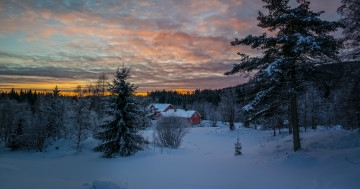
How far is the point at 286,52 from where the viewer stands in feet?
32.9

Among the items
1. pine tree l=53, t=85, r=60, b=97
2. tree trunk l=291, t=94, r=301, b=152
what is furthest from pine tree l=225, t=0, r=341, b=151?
pine tree l=53, t=85, r=60, b=97

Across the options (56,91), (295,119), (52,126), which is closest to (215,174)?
(295,119)

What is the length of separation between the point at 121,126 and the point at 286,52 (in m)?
12.2

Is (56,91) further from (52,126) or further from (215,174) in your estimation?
(215,174)

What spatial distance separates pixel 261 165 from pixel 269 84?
4.63 metres

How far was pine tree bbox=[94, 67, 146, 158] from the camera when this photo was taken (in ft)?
43.1

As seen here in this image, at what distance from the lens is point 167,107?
230ft

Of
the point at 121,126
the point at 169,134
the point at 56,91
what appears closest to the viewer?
the point at 121,126

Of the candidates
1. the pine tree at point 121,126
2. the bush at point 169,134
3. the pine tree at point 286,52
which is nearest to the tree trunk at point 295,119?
the pine tree at point 286,52

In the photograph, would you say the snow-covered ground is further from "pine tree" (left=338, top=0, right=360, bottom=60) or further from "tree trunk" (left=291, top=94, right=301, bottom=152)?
Answer: "pine tree" (left=338, top=0, right=360, bottom=60)

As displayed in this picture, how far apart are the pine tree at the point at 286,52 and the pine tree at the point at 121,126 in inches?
319

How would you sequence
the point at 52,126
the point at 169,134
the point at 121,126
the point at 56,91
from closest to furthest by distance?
the point at 121,126 < the point at 169,134 < the point at 52,126 < the point at 56,91

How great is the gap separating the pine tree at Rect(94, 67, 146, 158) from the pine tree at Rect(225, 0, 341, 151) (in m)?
8.10

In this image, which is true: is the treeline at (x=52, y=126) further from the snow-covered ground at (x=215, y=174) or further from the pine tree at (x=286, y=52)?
the pine tree at (x=286, y=52)
